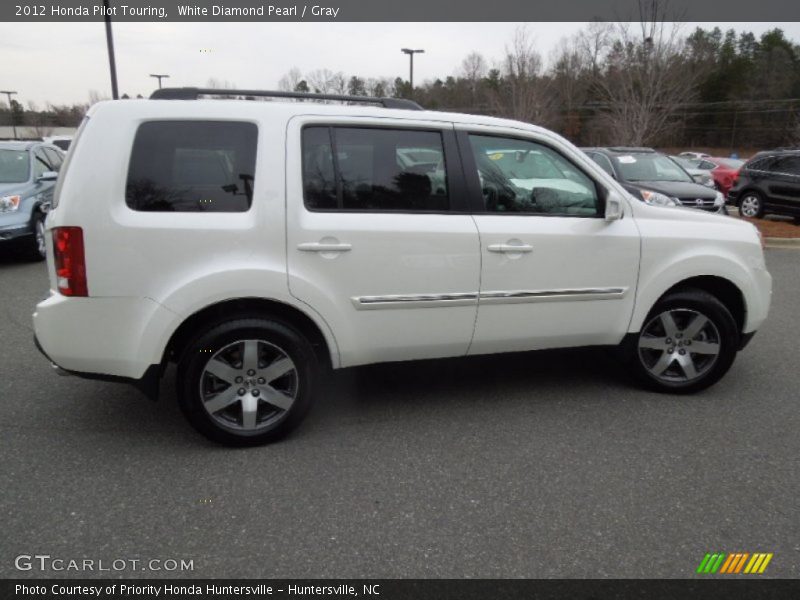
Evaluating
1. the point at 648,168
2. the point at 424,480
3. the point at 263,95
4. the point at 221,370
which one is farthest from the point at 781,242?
the point at 221,370

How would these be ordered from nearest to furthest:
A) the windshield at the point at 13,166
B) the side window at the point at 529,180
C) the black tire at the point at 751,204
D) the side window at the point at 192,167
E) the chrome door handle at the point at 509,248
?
the side window at the point at 192,167, the chrome door handle at the point at 509,248, the side window at the point at 529,180, the windshield at the point at 13,166, the black tire at the point at 751,204

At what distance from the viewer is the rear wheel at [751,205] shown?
1328 cm

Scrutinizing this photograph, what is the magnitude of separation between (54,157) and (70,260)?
9.12 meters

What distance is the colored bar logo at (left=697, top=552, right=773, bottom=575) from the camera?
94.0 inches

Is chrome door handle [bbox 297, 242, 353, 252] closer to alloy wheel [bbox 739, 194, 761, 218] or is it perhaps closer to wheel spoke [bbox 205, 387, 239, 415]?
wheel spoke [bbox 205, 387, 239, 415]

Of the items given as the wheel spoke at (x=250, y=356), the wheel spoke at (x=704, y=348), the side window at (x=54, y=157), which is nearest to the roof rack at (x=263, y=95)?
the wheel spoke at (x=250, y=356)

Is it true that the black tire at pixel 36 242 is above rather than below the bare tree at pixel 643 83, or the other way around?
below

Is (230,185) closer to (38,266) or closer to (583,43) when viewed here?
(38,266)

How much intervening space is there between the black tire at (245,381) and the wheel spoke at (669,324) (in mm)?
2324

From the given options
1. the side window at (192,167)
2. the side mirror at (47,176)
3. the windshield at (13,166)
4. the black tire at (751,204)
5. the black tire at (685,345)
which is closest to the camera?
the side window at (192,167)

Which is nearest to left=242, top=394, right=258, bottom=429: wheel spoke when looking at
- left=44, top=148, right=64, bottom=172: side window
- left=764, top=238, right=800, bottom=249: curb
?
left=44, top=148, right=64, bottom=172: side window

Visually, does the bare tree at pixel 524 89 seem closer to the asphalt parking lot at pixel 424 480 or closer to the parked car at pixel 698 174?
the parked car at pixel 698 174

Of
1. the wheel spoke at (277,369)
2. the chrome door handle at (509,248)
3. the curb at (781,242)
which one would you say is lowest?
the curb at (781,242)

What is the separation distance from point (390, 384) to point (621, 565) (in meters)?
2.16
